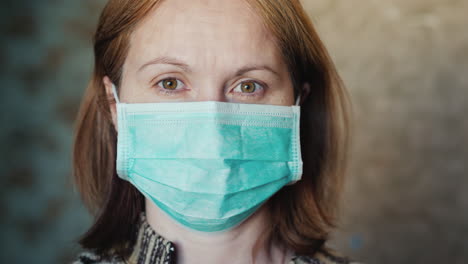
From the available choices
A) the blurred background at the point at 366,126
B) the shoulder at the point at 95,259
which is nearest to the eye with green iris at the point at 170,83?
the shoulder at the point at 95,259

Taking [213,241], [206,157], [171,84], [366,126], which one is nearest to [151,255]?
[213,241]

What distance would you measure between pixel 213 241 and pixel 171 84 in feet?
1.71

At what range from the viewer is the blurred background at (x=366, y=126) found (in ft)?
9.49

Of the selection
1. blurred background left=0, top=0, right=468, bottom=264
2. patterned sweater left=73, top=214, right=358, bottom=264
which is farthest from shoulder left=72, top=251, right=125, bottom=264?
blurred background left=0, top=0, right=468, bottom=264

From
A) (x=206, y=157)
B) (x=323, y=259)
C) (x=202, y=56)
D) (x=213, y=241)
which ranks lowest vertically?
(x=323, y=259)

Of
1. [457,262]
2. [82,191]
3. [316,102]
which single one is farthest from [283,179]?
[457,262]

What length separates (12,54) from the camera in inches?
112

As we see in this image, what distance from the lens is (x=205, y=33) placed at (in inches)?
63.8

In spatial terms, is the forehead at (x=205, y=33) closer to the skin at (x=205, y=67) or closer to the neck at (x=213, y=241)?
the skin at (x=205, y=67)

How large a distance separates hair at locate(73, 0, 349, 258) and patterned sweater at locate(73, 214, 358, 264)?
34 mm

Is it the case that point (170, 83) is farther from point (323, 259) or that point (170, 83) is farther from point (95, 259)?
point (323, 259)

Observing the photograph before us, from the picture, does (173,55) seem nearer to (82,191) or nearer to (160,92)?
(160,92)

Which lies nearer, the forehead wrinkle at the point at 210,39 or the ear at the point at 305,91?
the forehead wrinkle at the point at 210,39

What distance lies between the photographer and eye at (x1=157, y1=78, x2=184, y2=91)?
1.66 m
